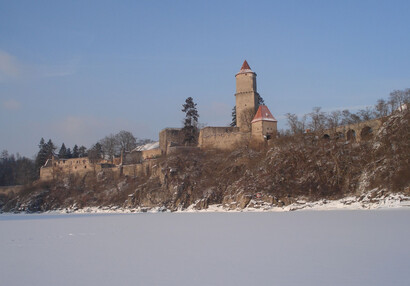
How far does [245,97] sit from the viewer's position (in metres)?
46.6

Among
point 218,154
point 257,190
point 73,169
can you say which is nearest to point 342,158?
point 257,190

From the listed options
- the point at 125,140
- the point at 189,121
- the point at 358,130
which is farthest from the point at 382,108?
the point at 125,140

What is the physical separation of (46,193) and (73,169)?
16.6ft

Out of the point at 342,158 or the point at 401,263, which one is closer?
the point at 401,263

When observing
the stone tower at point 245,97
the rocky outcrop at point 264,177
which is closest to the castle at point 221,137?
the stone tower at point 245,97

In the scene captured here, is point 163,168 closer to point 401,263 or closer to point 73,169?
point 73,169

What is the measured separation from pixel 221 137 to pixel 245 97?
20.1 feet

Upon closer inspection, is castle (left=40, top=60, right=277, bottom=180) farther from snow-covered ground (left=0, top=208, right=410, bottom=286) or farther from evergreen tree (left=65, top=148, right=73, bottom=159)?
snow-covered ground (left=0, top=208, right=410, bottom=286)

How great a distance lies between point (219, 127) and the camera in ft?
151

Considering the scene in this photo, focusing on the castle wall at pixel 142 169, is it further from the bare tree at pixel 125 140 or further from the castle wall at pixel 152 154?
the bare tree at pixel 125 140

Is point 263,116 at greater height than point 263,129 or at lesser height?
greater

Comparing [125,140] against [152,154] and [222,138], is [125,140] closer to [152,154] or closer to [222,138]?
[152,154]

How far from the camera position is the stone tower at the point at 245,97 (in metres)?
45.4

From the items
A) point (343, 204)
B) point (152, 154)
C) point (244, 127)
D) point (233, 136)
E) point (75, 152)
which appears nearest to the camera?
point (343, 204)
